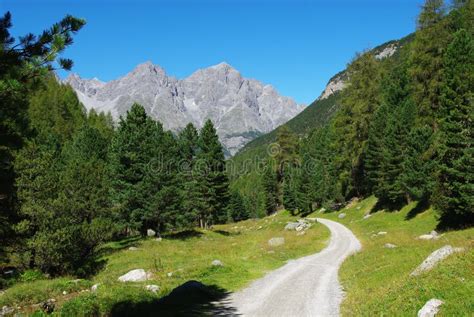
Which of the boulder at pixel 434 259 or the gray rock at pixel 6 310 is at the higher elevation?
the gray rock at pixel 6 310

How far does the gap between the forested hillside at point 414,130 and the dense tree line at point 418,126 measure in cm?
8

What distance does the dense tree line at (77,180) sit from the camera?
8.49m

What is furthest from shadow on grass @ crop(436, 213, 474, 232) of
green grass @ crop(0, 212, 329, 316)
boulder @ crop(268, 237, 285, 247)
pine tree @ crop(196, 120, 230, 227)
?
pine tree @ crop(196, 120, 230, 227)

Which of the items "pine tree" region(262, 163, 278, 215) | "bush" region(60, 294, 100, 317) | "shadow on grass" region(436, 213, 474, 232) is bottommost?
"shadow on grass" region(436, 213, 474, 232)

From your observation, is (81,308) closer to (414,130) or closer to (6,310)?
(6,310)

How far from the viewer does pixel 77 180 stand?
38.3m

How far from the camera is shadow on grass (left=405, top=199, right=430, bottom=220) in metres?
41.5

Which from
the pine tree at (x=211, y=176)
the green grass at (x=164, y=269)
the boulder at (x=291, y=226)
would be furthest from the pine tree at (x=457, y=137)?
the pine tree at (x=211, y=176)

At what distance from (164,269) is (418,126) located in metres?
33.8

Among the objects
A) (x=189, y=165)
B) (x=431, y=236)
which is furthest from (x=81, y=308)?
(x=189, y=165)

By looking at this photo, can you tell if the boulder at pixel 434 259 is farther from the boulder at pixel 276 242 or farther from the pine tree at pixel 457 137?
the boulder at pixel 276 242

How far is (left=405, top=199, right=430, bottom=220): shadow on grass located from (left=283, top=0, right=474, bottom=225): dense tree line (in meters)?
0.63

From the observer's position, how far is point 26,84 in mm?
8789

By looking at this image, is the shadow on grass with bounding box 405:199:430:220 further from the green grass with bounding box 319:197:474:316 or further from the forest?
the green grass with bounding box 319:197:474:316
